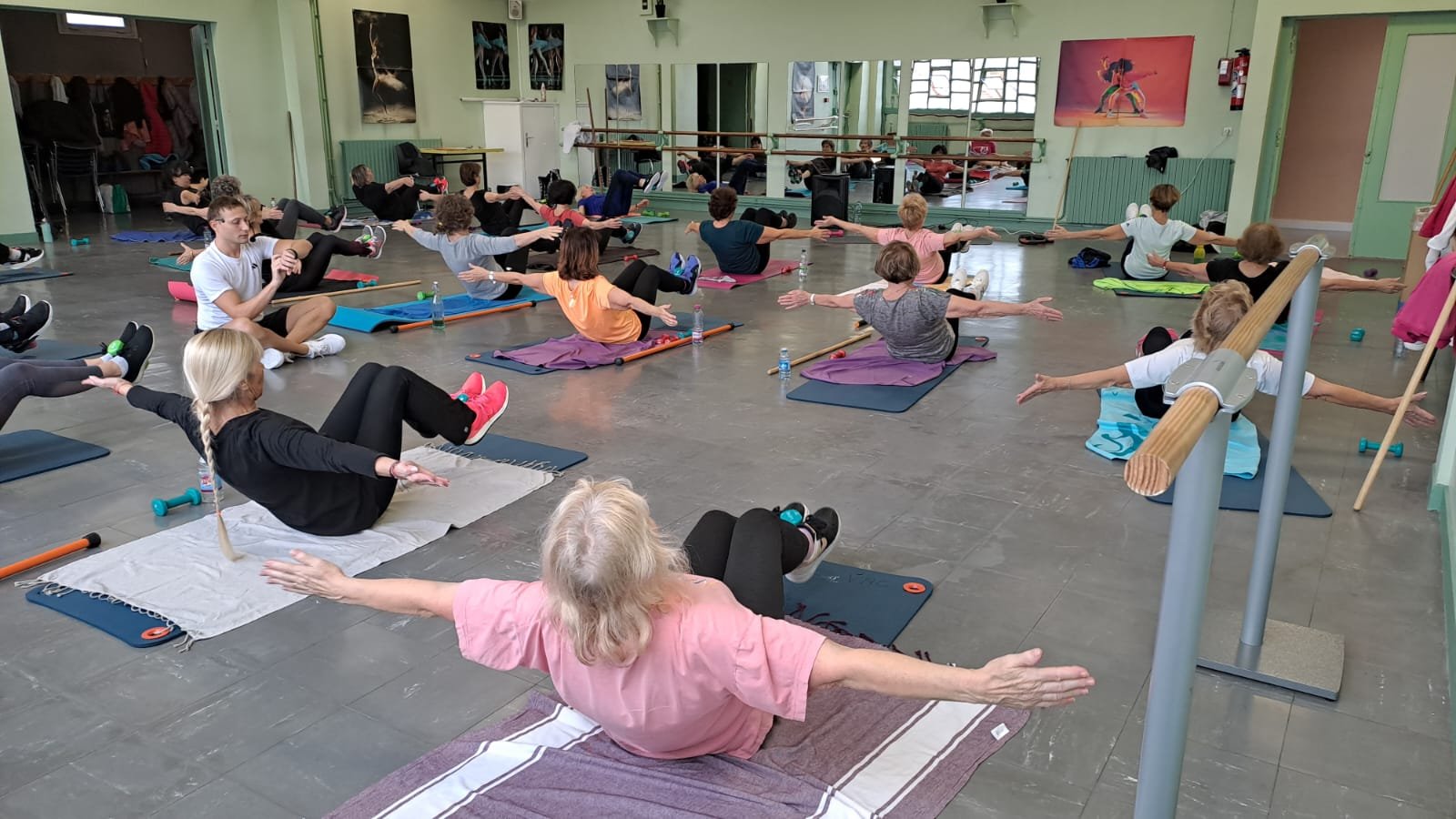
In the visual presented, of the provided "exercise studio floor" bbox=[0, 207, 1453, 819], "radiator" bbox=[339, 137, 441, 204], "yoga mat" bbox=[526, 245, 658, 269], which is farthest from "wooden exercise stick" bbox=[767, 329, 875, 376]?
"radiator" bbox=[339, 137, 441, 204]

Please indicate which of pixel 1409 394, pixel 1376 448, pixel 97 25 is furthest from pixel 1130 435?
pixel 97 25

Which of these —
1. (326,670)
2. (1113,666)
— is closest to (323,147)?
(326,670)

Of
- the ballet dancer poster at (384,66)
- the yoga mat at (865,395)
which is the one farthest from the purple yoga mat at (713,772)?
the ballet dancer poster at (384,66)

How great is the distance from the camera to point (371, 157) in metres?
15.5

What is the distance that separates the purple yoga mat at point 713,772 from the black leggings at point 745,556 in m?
0.37

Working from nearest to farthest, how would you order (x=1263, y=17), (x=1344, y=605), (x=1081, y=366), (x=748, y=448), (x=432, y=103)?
(x=1344, y=605) < (x=748, y=448) < (x=1081, y=366) < (x=1263, y=17) < (x=432, y=103)

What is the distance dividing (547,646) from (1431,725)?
2.37m

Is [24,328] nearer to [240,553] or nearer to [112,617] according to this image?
[240,553]

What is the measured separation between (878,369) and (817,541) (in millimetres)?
3001

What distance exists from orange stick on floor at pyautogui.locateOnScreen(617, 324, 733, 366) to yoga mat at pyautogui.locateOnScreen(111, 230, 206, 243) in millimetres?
7633

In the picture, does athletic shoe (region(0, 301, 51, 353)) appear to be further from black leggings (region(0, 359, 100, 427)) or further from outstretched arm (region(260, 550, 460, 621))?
outstretched arm (region(260, 550, 460, 621))

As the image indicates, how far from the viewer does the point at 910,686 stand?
180 centimetres

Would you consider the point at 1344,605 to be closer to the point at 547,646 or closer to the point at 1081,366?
the point at 547,646

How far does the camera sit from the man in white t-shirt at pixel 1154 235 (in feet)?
28.5
